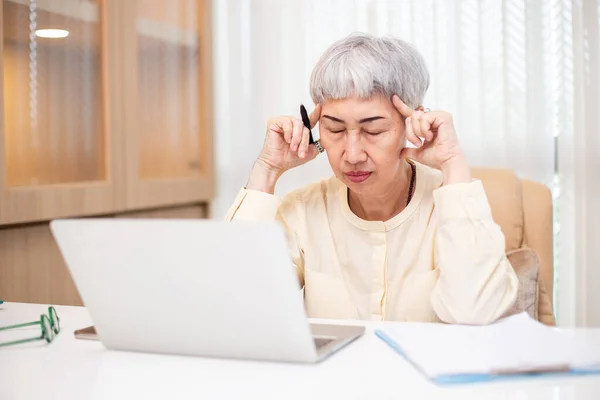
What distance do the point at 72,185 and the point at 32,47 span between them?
1.38ft

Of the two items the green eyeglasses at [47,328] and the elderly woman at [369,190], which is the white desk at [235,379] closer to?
the green eyeglasses at [47,328]

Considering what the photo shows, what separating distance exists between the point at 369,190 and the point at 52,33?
3.73ft

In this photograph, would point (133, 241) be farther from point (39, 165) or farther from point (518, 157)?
point (518, 157)

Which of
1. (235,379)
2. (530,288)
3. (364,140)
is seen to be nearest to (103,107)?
(364,140)

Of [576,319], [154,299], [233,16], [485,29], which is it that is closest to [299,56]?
[233,16]

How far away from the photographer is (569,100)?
2.41 meters

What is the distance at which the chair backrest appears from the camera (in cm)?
173

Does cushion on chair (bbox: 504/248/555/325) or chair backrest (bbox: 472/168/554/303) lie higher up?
chair backrest (bbox: 472/168/554/303)

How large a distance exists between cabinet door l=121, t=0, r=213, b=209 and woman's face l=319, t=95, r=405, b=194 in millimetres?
1074

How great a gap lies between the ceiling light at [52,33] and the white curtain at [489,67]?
850 millimetres

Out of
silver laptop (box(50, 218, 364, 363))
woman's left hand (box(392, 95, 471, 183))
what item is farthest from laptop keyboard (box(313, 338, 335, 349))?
woman's left hand (box(392, 95, 471, 183))

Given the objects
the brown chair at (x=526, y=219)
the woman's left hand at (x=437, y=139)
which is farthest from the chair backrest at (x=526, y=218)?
the woman's left hand at (x=437, y=139)

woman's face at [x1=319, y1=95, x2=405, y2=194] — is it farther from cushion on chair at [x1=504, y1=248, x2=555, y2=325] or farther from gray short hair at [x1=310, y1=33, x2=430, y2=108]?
cushion on chair at [x1=504, y1=248, x2=555, y2=325]

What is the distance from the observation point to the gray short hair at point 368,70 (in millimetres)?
1495
